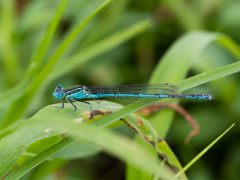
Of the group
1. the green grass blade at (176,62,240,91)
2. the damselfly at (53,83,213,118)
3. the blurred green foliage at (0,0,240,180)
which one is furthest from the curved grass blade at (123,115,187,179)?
the blurred green foliage at (0,0,240,180)

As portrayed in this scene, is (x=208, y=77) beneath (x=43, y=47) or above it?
beneath

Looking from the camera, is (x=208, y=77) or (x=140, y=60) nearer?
→ (x=208, y=77)

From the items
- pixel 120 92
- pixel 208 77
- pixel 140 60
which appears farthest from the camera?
pixel 140 60

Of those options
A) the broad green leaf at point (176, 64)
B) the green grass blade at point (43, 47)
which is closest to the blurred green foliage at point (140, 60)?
the broad green leaf at point (176, 64)

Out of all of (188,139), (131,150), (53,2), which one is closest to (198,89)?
(188,139)

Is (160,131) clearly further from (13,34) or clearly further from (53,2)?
(53,2)

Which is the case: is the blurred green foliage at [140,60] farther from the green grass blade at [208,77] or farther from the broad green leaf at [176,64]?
the green grass blade at [208,77]

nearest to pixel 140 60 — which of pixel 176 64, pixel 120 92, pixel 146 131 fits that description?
pixel 176 64

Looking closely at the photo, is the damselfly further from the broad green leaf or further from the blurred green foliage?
the blurred green foliage

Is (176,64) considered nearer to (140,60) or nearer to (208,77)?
(208,77)
